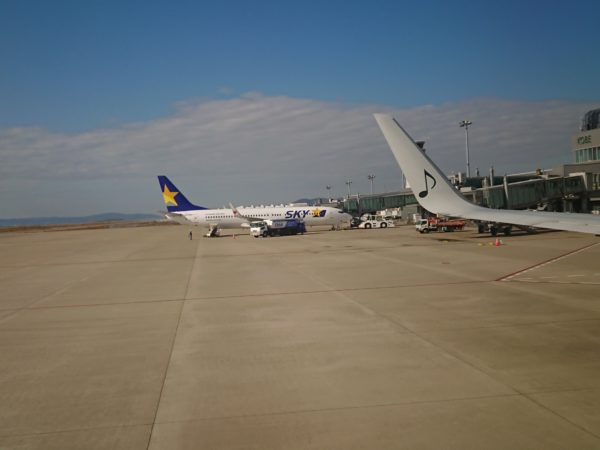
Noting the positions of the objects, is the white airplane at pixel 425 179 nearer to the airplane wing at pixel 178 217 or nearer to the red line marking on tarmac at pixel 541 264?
the red line marking on tarmac at pixel 541 264

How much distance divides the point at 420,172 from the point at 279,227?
49758 mm

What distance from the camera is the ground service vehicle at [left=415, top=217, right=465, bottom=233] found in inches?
1943

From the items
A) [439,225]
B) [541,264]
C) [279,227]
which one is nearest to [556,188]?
[439,225]

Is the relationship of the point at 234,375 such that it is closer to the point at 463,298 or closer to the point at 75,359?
the point at 75,359

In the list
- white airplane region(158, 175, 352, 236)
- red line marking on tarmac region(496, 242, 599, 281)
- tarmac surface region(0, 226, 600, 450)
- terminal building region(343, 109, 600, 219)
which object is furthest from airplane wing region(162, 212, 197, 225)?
red line marking on tarmac region(496, 242, 599, 281)

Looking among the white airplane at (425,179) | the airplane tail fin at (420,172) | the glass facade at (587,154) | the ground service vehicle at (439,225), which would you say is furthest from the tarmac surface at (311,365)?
the glass facade at (587,154)

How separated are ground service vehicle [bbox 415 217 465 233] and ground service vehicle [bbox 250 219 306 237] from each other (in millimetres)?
15235

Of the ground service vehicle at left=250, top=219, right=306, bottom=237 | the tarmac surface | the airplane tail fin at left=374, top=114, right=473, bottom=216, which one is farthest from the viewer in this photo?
the ground service vehicle at left=250, top=219, right=306, bottom=237

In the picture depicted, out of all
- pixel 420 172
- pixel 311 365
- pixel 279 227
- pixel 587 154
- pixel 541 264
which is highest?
pixel 587 154

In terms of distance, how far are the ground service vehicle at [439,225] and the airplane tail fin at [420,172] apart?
1611 inches

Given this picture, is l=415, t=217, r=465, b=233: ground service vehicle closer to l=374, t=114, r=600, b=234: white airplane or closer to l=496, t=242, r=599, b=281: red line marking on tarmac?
l=496, t=242, r=599, b=281: red line marking on tarmac

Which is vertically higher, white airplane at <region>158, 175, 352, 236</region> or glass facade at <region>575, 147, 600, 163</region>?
glass facade at <region>575, 147, 600, 163</region>

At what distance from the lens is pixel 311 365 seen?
879 cm

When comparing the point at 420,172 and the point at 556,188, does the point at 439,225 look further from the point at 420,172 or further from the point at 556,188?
the point at 420,172
